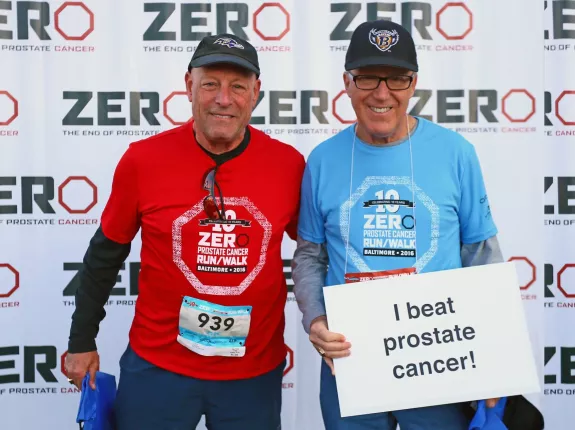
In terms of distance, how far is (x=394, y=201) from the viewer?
5.40 feet

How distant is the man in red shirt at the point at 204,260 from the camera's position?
68.7 inches

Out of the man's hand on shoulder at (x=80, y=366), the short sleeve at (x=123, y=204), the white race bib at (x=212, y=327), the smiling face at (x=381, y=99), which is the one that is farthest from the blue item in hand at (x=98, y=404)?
the smiling face at (x=381, y=99)

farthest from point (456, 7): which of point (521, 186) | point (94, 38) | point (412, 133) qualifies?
point (94, 38)

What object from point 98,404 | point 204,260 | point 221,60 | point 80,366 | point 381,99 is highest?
point 221,60

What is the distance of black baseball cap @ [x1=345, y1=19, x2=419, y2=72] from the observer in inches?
63.3

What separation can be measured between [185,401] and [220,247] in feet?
1.57

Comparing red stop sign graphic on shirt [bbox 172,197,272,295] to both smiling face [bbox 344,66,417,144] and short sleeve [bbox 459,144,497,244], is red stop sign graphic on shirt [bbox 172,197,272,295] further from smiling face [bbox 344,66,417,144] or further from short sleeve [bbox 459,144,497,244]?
short sleeve [bbox 459,144,497,244]

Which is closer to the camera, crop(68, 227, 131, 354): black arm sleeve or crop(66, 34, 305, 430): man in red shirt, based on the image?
crop(66, 34, 305, 430): man in red shirt

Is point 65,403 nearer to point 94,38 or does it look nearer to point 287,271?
point 287,271

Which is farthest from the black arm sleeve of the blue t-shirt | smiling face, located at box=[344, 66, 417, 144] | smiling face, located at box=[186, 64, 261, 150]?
smiling face, located at box=[344, 66, 417, 144]

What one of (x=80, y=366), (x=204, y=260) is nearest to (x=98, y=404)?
(x=80, y=366)

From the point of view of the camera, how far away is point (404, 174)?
5.43ft

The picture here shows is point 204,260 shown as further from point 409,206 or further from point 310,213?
Answer: point 409,206

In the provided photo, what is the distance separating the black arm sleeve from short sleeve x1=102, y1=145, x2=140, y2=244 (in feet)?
0.12
